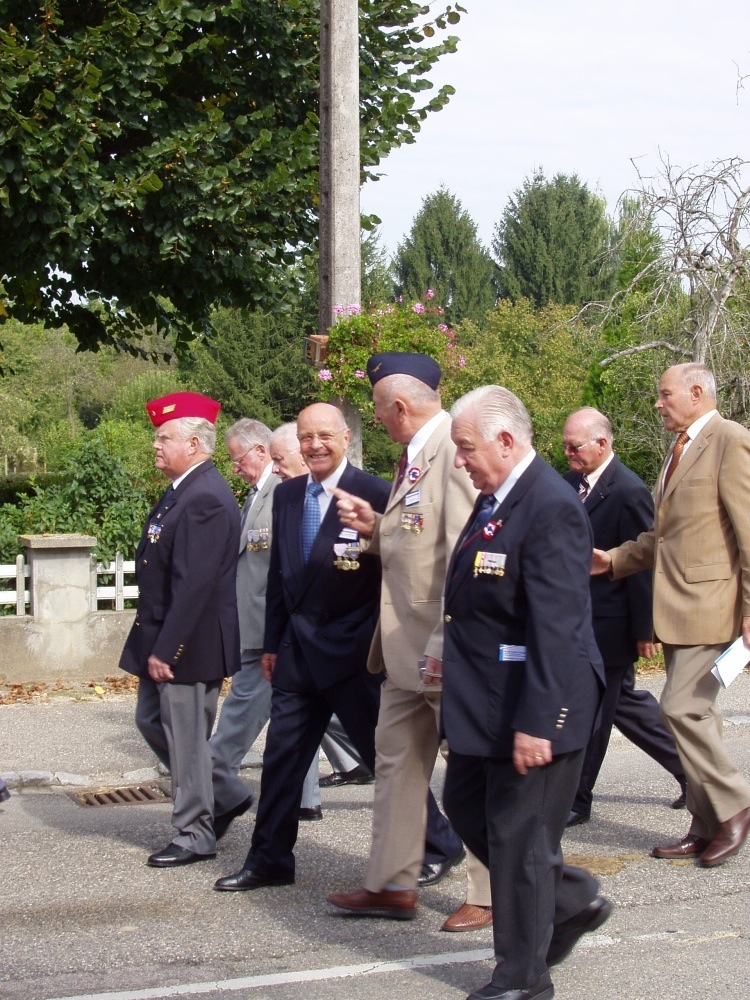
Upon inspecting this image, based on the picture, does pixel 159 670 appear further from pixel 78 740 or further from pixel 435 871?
pixel 78 740

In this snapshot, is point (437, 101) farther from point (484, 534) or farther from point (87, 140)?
point (484, 534)

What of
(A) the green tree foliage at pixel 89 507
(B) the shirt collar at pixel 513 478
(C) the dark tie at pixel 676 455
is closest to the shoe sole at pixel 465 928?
(B) the shirt collar at pixel 513 478

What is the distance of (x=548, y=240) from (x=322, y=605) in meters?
60.7

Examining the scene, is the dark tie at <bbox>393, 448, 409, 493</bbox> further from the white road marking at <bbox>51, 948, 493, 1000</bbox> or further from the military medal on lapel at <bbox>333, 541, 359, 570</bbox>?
the white road marking at <bbox>51, 948, 493, 1000</bbox>

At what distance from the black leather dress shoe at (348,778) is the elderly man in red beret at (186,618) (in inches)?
62.5

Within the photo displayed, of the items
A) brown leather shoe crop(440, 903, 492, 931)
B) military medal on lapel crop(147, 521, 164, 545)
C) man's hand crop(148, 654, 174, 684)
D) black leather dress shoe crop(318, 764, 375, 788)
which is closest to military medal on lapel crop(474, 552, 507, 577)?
brown leather shoe crop(440, 903, 492, 931)

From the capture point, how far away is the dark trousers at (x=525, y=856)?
13.1 ft

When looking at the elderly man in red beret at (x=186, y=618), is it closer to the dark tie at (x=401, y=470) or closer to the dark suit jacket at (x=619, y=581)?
the dark tie at (x=401, y=470)

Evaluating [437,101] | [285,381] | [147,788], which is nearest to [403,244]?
[285,381]

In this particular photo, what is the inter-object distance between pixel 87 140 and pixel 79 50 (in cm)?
81

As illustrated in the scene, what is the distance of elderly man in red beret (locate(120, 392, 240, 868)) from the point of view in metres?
5.73

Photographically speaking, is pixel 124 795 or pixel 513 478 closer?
pixel 513 478

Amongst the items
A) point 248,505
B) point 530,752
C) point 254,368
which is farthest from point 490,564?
point 254,368

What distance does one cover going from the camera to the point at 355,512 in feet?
16.9
